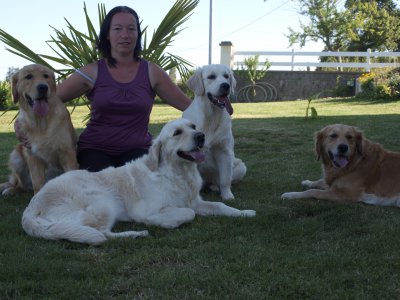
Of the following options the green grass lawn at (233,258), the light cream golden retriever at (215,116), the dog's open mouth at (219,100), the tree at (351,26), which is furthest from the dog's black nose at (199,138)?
the tree at (351,26)

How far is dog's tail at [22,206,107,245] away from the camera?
334cm

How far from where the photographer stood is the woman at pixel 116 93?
4910 mm

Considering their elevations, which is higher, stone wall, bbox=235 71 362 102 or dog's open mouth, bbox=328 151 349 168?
stone wall, bbox=235 71 362 102

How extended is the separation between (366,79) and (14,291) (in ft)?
51.7

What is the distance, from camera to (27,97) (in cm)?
467

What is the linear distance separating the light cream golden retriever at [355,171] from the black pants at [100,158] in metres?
1.57

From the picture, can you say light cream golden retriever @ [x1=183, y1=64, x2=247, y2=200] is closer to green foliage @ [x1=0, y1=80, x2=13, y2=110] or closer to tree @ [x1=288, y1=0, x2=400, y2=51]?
green foliage @ [x1=0, y1=80, x2=13, y2=110]

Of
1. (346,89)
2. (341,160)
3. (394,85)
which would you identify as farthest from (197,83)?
(346,89)

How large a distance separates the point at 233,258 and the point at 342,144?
2251 mm

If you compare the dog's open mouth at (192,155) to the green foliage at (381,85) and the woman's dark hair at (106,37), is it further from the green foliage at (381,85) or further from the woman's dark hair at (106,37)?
the green foliage at (381,85)

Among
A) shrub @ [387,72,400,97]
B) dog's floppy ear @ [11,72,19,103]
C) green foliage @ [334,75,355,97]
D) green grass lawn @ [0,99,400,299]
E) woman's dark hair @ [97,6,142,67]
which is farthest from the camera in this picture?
green foliage @ [334,75,355,97]

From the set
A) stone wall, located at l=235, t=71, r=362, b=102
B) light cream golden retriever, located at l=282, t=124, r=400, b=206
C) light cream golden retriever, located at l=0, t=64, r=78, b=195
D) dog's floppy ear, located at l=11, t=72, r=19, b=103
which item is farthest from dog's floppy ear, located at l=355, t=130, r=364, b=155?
stone wall, located at l=235, t=71, r=362, b=102

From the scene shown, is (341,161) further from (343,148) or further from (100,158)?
(100,158)

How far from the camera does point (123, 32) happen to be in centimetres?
488
